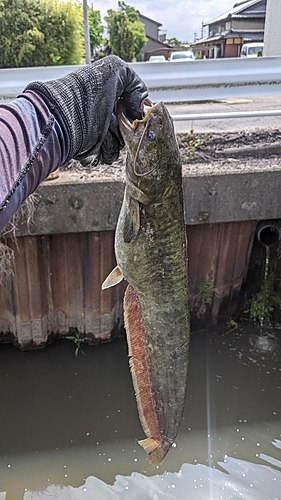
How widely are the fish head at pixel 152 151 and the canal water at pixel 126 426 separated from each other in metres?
2.41

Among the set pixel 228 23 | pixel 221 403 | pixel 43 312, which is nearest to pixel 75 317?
pixel 43 312

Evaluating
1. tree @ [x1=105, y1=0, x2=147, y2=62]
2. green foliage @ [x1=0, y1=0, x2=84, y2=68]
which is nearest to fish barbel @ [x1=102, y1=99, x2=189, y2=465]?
green foliage @ [x1=0, y1=0, x2=84, y2=68]

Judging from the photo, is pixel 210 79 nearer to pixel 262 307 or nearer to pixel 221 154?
pixel 221 154

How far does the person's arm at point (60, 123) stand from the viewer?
164cm

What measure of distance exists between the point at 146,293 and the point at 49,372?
2.41 m

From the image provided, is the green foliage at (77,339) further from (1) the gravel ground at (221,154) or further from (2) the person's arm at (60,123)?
(2) the person's arm at (60,123)

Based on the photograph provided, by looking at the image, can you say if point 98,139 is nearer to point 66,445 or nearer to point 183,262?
point 183,262

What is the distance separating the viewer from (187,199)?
395cm

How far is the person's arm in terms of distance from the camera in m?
1.64

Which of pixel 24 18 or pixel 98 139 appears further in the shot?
pixel 24 18

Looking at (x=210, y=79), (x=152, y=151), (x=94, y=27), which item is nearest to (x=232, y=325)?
(x=210, y=79)

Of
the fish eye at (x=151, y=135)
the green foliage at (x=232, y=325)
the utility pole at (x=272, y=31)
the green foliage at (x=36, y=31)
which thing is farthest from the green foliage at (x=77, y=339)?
the utility pole at (x=272, y=31)

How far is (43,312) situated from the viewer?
423 centimetres

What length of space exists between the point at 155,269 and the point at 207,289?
2.50 metres
